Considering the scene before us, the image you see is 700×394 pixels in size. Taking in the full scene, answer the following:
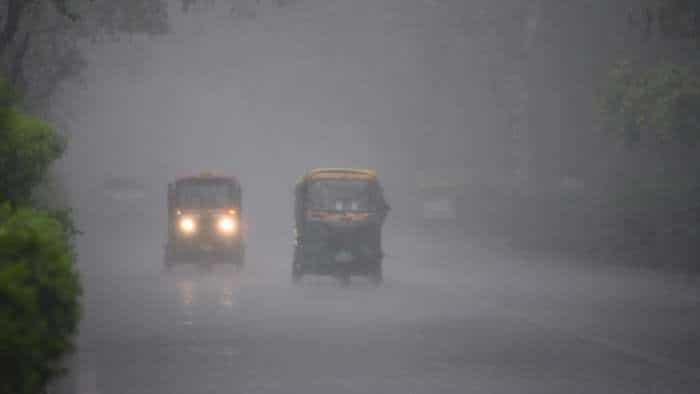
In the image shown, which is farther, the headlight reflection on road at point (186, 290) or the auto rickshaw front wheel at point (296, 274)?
the auto rickshaw front wheel at point (296, 274)

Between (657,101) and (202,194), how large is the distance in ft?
47.7

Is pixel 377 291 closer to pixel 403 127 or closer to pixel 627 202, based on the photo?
pixel 627 202

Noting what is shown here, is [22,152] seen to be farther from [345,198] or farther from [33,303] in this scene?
Answer: [345,198]

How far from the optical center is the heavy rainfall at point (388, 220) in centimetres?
1199

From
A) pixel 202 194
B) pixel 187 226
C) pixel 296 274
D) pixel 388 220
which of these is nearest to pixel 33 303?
pixel 296 274

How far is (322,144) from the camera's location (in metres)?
102

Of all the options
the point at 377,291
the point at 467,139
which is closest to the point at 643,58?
the point at 467,139

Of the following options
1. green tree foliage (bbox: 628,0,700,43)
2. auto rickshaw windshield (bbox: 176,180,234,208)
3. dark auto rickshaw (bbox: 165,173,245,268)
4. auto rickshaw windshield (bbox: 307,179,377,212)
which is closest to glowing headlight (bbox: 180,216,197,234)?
dark auto rickshaw (bbox: 165,173,245,268)

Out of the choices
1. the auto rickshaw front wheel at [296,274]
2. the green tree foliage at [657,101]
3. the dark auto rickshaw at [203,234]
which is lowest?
the auto rickshaw front wheel at [296,274]

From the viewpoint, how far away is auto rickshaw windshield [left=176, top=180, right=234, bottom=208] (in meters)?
30.0

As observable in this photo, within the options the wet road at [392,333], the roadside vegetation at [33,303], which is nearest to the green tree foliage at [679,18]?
the wet road at [392,333]

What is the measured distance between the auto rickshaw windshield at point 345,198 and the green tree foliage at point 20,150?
15641 millimetres

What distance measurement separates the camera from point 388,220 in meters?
58.3

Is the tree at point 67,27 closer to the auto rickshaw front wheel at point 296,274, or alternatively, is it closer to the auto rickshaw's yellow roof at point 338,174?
the auto rickshaw's yellow roof at point 338,174
